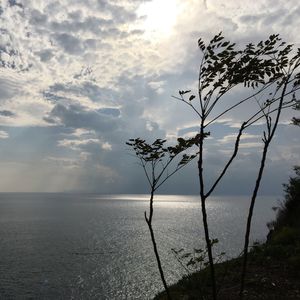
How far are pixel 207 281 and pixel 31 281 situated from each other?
110ft

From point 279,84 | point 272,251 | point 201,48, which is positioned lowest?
point 272,251

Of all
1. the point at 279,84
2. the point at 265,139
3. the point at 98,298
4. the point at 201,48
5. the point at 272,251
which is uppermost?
the point at 201,48

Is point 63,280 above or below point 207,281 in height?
below

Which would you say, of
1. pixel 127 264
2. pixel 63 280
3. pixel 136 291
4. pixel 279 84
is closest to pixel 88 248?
pixel 127 264

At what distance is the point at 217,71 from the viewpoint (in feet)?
12.8

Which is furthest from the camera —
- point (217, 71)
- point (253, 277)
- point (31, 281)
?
point (31, 281)

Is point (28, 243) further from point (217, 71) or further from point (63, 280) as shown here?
point (217, 71)

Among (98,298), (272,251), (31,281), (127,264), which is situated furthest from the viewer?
(127,264)

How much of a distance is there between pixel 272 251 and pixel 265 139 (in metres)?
17.0

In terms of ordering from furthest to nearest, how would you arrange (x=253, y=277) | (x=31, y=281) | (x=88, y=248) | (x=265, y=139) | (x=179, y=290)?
(x=88, y=248) → (x=31, y=281) → (x=179, y=290) → (x=253, y=277) → (x=265, y=139)

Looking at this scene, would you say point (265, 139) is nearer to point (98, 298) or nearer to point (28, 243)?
point (98, 298)

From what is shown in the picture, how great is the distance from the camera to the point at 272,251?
1881cm

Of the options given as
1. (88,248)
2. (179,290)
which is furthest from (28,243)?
(179,290)

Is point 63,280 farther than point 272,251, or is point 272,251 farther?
point 63,280
